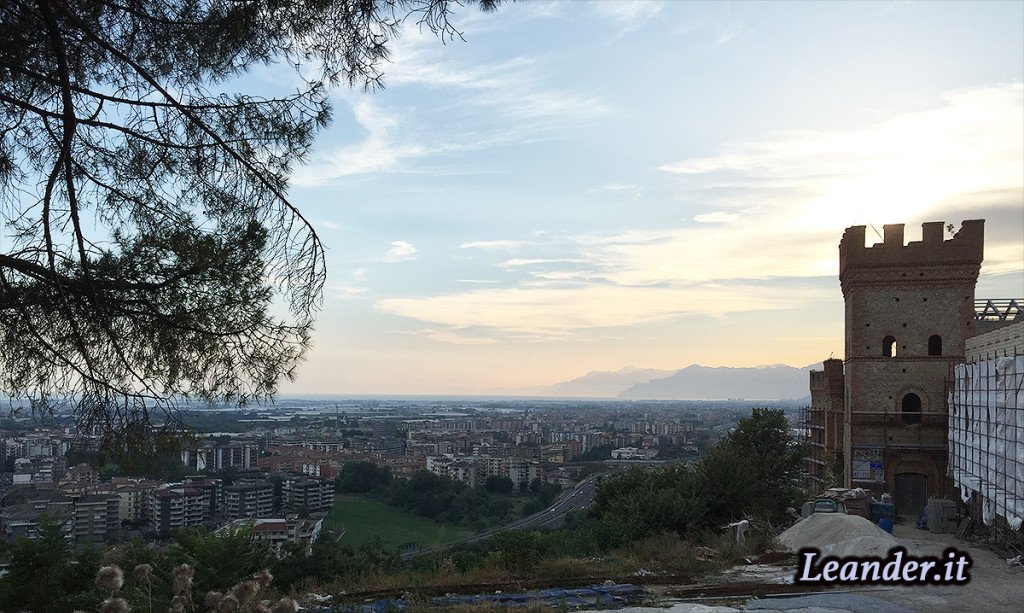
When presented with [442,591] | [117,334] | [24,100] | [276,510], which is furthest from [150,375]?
[276,510]

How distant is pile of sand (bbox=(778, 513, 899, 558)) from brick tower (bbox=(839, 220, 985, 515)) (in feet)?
25.1

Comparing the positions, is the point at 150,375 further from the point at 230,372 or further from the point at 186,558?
the point at 186,558

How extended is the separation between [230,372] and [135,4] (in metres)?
3.22

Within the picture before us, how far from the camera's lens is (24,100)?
5922 millimetres

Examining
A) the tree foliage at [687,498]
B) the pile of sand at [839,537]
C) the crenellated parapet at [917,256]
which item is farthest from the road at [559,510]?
the pile of sand at [839,537]

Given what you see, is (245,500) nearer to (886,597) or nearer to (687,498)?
(687,498)

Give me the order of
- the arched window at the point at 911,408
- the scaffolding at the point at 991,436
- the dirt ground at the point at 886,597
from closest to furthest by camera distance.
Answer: the dirt ground at the point at 886,597
the scaffolding at the point at 991,436
the arched window at the point at 911,408

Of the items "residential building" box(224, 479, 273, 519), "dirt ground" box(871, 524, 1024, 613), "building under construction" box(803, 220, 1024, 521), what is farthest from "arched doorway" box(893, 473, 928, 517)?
"residential building" box(224, 479, 273, 519)

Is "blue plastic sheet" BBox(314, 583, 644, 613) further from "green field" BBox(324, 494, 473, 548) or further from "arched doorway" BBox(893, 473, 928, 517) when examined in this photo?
"green field" BBox(324, 494, 473, 548)

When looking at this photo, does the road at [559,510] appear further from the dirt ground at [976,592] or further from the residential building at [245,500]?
the dirt ground at [976,592]

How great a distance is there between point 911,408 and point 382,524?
33475 millimetres

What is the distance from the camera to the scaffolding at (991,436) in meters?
12.7

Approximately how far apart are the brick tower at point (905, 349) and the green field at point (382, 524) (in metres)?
23.4

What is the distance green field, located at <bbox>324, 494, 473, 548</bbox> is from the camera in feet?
A: 129
